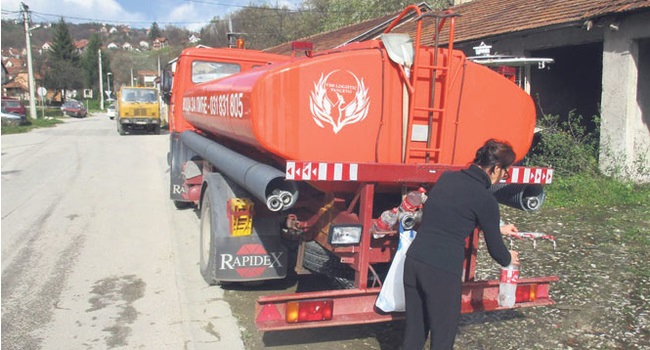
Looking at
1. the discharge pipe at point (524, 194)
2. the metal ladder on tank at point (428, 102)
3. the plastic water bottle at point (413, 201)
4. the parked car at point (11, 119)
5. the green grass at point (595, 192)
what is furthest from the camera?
the parked car at point (11, 119)

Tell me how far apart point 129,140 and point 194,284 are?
21371 mm

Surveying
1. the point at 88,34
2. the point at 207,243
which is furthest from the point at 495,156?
the point at 88,34

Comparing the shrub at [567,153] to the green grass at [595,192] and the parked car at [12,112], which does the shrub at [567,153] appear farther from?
the parked car at [12,112]

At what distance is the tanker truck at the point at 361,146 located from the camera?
12.7ft

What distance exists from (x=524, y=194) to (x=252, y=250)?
2394 millimetres

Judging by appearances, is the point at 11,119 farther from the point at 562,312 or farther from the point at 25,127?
the point at 562,312

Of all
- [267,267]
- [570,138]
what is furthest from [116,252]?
[570,138]

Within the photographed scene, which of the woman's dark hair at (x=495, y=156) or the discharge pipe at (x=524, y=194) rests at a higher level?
the woman's dark hair at (x=495, y=156)

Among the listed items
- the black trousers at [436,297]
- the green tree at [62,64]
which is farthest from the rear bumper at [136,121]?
the green tree at [62,64]

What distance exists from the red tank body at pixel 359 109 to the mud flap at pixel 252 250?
98 cm

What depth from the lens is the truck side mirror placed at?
954 cm

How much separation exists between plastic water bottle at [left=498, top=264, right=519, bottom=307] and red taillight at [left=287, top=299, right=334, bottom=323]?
47.8 inches

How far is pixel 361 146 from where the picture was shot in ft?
13.6

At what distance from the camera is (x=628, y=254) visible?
6.48 m
